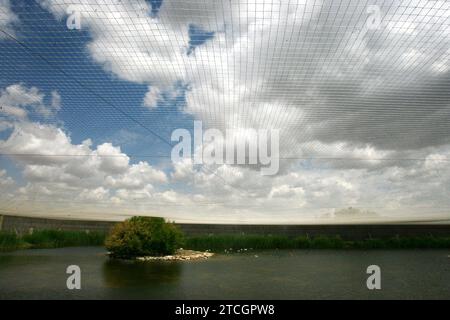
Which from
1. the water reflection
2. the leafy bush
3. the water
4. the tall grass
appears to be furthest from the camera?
the tall grass

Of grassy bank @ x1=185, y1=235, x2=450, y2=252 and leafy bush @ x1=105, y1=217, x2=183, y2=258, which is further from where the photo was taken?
grassy bank @ x1=185, y1=235, x2=450, y2=252

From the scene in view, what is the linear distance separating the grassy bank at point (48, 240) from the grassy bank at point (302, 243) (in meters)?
5.22

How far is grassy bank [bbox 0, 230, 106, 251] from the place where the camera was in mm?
14133

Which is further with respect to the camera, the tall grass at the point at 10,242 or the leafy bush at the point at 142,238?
the tall grass at the point at 10,242

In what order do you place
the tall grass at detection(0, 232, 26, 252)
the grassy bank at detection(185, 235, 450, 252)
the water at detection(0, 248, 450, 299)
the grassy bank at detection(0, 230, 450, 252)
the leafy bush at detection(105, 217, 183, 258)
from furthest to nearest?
the grassy bank at detection(185, 235, 450, 252), the grassy bank at detection(0, 230, 450, 252), the tall grass at detection(0, 232, 26, 252), the leafy bush at detection(105, 217, 183, 258), the water at detection(0, 248, 450, 299)

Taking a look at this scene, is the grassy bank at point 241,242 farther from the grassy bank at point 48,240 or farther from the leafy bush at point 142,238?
the leafy bush at point 142,238

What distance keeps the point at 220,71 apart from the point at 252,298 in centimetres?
443

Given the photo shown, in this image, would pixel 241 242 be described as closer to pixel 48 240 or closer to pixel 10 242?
pixel 48 240

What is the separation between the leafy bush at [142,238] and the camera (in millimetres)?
11344

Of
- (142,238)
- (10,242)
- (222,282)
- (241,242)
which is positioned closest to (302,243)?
(241,242)

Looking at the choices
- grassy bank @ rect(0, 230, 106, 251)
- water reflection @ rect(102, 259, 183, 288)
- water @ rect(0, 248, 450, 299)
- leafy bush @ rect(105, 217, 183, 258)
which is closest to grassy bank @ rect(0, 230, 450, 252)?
grassy bank @ rect(0, 230, 106, 251)

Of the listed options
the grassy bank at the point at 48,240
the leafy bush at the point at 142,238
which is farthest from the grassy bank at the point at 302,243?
the grassy bank at the point at 48,240

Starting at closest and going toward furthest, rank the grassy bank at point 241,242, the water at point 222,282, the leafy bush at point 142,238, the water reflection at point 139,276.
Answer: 1. the water at point 222,282
2. the water reflection at point 139,276
3. the leafy bush at point 142,238
4. the grassy bank at point 241,242

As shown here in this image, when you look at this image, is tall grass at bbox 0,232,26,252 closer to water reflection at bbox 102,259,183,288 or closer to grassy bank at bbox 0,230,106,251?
grassy bank at bbox 0,230,106,251
